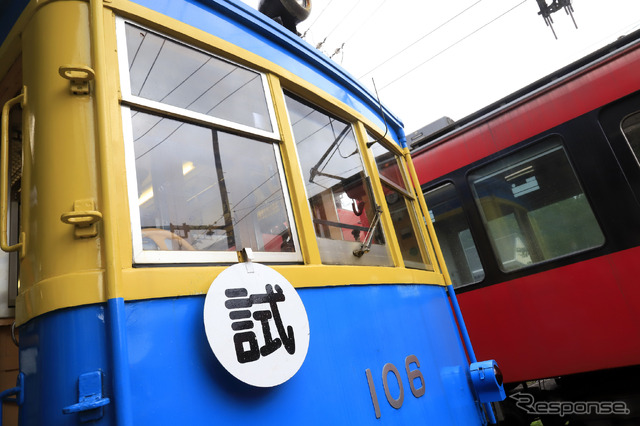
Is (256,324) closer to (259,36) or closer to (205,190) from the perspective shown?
(205,190)

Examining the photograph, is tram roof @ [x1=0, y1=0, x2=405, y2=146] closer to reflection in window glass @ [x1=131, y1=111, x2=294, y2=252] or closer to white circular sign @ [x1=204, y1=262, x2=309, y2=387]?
reflection in window glass @ [x1=131, y1=111, x2=294, y2=252]

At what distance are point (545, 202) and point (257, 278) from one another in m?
2.84

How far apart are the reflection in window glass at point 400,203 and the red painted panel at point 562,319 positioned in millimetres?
1105

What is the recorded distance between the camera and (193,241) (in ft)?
4.47

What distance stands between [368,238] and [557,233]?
6.55 feet

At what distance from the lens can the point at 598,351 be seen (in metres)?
2.85

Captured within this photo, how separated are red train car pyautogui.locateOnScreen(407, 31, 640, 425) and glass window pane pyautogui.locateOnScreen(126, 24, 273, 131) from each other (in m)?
2.51

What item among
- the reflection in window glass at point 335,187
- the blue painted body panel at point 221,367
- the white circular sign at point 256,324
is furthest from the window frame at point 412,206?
the white circular sign at point 256,324

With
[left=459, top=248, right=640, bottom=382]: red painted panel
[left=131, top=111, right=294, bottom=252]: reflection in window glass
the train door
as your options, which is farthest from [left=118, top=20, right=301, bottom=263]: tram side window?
the train door

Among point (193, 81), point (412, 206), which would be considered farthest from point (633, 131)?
point (193, 81)

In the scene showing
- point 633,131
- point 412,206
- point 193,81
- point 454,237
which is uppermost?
point 193,81

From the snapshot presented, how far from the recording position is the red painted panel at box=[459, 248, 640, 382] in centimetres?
279

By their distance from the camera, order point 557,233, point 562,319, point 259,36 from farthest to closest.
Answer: point 557,233 → point 562,319 → point 259,36

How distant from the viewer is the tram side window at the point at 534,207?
3.08m
